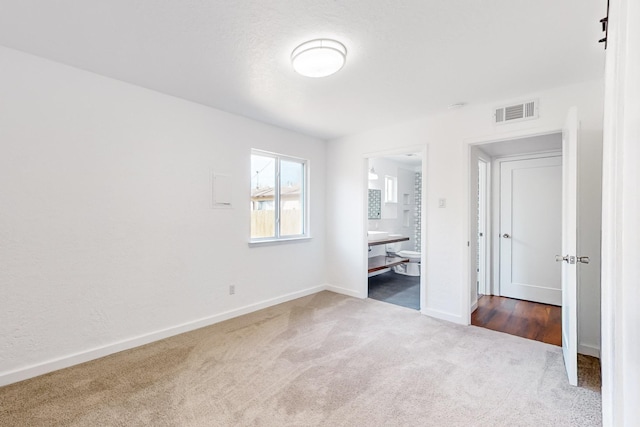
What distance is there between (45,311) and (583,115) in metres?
4.84

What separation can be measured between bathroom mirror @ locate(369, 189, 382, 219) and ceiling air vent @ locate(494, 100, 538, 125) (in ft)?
10.1

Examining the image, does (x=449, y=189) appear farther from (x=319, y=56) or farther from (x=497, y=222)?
(x=319, y=56)

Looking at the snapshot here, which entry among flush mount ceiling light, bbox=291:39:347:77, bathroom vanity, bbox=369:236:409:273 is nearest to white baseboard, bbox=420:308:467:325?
bathroom vanity, bbox=369:236:409:273

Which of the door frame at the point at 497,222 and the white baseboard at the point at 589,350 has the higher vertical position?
the door frame at the point at 497,222

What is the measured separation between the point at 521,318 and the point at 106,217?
15.0ft

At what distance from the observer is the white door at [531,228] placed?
4066 mm

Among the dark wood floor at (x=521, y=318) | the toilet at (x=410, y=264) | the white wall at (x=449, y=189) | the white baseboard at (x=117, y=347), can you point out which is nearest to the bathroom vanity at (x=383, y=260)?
the toilet at (x=410, y=264)

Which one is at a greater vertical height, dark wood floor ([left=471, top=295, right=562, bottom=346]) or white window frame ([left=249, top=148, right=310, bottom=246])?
white window frame ([left=249, top=148, right=310, bottom=246])

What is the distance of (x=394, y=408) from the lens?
6.36ft

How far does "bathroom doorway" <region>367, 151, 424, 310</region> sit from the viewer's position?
4941mm

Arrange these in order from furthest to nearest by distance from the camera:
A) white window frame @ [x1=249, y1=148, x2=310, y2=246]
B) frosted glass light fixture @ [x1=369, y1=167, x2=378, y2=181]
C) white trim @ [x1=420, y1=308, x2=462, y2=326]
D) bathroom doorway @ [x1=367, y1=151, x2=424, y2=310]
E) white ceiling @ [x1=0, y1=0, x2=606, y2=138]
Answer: frosted glass light fixture @ [x1=369, y1=167, x2=378, y2=181] → bathroom doorway @ [x1=367, y1=151, x2=424, y2=310] → white window frame @ [x1=249, y1=148, x2=310, y2=246] → white trim @ [x1=420, y1=308, x2=462, y2=326] → white ceiling @ [x1=0, y1=0, x2=606, y2=138]

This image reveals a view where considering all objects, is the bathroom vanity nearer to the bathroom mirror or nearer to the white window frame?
the bathroom mirror

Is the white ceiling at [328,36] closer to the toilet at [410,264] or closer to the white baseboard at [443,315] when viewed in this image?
the white baseboard at [443,315]

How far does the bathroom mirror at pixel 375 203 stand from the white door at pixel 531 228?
230cm
